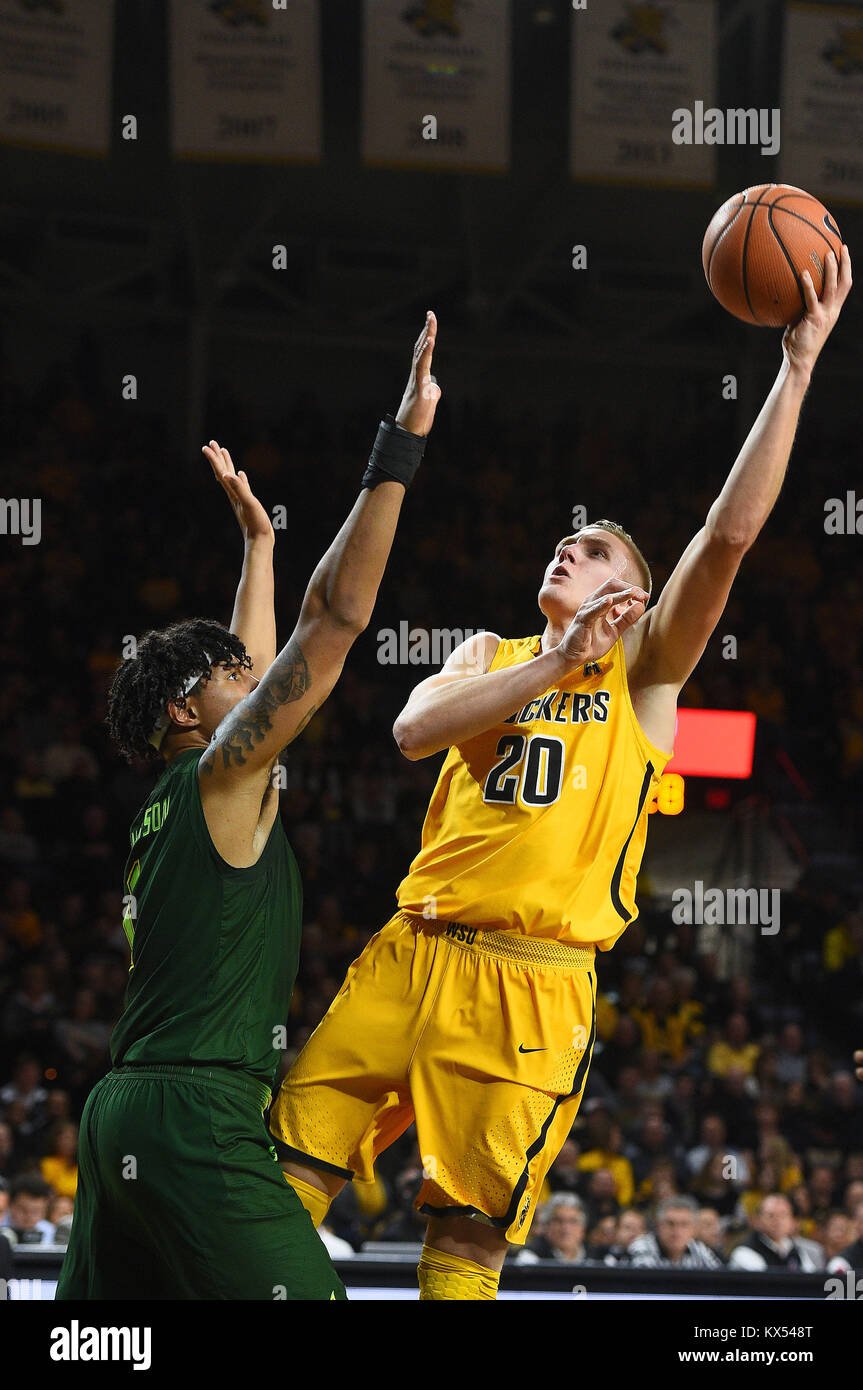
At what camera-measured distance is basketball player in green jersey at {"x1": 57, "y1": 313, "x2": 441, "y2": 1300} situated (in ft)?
9.39

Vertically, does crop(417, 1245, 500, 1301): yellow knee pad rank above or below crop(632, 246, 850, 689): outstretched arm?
below

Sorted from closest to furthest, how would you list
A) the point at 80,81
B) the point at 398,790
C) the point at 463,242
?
the point at 80,81
the point at 398,790
the point at 463,242

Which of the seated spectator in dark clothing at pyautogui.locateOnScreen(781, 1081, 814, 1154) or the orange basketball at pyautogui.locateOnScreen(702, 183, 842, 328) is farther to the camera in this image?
the seated spectator in dark clothing at pyautogui.locateOnScreen(781, 1081, 814, 1154)

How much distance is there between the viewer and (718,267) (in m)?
4.01

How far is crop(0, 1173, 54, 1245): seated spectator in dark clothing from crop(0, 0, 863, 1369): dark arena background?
0.06 feet

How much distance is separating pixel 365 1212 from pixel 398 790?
4022 mm

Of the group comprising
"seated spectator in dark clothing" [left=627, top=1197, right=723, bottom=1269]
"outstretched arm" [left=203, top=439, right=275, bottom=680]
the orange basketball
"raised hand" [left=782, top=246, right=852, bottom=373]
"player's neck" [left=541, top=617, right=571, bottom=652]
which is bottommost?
"seated spectator in dark clothing" [left=627, top=1197, right=723, bottom=1269]

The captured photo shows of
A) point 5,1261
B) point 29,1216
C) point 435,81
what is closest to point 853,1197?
point 29,1216

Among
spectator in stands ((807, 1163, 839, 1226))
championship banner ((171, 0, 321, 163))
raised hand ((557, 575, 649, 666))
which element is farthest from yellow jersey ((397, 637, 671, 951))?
championship banner ((171, 0, 321, 163))

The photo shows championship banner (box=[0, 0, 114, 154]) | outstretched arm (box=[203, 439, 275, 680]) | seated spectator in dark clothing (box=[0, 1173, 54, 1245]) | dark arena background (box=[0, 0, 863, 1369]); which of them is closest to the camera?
outstretched arm (box=[203, 439, 275, 680])

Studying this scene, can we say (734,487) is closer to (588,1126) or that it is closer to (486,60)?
(588,1126)

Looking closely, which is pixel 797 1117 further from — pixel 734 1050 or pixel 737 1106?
pixel 734 1050

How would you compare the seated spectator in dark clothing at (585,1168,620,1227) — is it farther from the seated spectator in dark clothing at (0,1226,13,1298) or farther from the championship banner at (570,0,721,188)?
the championship banner at (570,0,721,188)
